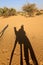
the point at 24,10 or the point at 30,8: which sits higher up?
the point at 30,8

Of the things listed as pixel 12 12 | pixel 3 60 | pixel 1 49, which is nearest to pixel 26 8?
pixel 12 12

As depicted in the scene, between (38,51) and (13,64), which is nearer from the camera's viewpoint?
(13,64)

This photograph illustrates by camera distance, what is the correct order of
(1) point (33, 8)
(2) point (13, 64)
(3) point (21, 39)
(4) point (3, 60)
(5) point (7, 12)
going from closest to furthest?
(3) point (21, 39) → (2) point (13, 64) → (4) point (3, 60) → (5) point (7, 12) → (1) point (33, 8)

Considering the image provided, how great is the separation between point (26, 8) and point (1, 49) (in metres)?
27.9

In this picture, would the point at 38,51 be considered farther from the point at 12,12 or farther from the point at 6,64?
the point at 12,12

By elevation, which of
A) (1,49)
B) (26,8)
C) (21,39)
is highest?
(21,39)

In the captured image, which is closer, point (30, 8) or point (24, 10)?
point (30, 8)

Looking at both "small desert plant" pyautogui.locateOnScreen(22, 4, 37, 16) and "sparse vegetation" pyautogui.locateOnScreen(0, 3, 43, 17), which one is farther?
"small desert plant" pyautogui.locateOnScreen(22, 4, 37, 16)

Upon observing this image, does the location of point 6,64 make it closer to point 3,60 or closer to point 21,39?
point 3,60

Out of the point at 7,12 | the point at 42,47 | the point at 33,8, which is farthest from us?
the point at 33,8

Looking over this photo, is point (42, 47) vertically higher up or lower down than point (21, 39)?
lower down

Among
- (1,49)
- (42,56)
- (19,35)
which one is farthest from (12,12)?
(19,35)

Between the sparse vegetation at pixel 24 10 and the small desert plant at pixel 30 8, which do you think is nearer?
the sparse vegetation at pixel 24 10

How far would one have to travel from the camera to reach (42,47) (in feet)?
39.9
